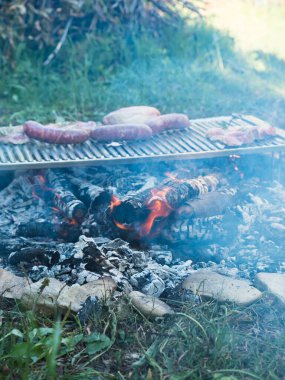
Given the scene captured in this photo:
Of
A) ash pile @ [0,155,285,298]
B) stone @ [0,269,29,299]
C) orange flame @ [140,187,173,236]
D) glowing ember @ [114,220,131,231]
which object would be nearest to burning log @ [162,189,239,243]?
ash pile @ [0,155,285,298]

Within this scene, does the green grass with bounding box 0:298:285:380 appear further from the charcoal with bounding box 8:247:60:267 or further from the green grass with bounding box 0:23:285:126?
the green grass with bounding box 0:23:285:126

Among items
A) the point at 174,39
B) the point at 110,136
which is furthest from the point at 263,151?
the point at 174,39

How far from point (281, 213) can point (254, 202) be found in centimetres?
26

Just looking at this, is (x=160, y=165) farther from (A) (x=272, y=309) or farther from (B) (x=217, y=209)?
(A) (x=272, y=309)

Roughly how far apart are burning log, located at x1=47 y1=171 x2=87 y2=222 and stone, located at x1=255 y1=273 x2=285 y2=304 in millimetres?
1468

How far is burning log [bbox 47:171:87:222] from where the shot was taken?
4.67 meters

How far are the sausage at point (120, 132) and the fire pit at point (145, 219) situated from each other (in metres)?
0.11

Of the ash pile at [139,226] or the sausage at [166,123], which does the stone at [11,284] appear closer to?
the ash pile at [139,226]

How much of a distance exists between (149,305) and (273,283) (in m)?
0.87

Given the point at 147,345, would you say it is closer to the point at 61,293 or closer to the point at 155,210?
the point at 61,293

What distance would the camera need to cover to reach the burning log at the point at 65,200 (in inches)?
184

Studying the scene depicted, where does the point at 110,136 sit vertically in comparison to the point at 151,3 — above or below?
below

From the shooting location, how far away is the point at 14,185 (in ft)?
17.1

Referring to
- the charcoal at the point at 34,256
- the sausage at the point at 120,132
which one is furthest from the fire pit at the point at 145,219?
the sausage at the point at 120,132
